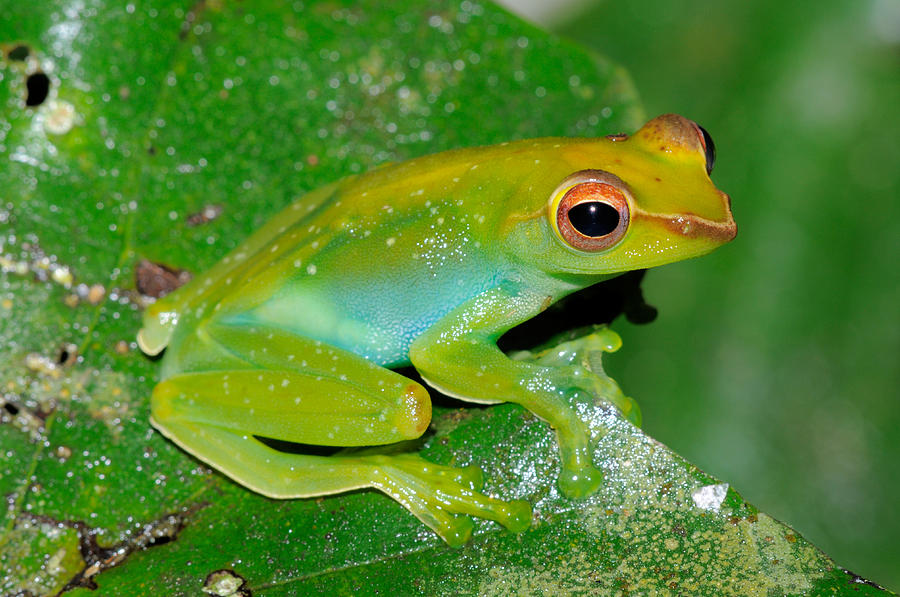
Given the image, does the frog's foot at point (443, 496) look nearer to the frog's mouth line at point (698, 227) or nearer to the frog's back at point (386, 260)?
the frog's back at point (386, 260)

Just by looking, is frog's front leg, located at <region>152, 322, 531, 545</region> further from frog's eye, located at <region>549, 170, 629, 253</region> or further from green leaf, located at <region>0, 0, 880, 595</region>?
frog's eye, located at <region>549, 170, 629, 253</region>

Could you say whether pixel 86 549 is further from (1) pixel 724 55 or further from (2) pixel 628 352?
(1) pixel 724 55

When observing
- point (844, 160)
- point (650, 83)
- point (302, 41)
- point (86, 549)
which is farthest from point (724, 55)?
point (86, 549)

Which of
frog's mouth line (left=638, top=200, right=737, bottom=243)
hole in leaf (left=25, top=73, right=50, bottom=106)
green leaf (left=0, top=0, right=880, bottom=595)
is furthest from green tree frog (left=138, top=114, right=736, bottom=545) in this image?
hole in leaf (left=25, top=73, right=50, bottom=106)

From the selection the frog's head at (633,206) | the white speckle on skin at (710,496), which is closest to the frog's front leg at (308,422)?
the white speckle on skin at (710,496)

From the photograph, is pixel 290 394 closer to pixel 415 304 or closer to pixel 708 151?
pixel 415 304

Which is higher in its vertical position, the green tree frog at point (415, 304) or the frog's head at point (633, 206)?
the frog's head at point (633, 206)

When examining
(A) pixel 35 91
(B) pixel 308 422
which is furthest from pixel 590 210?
(A) pixel 35 91
